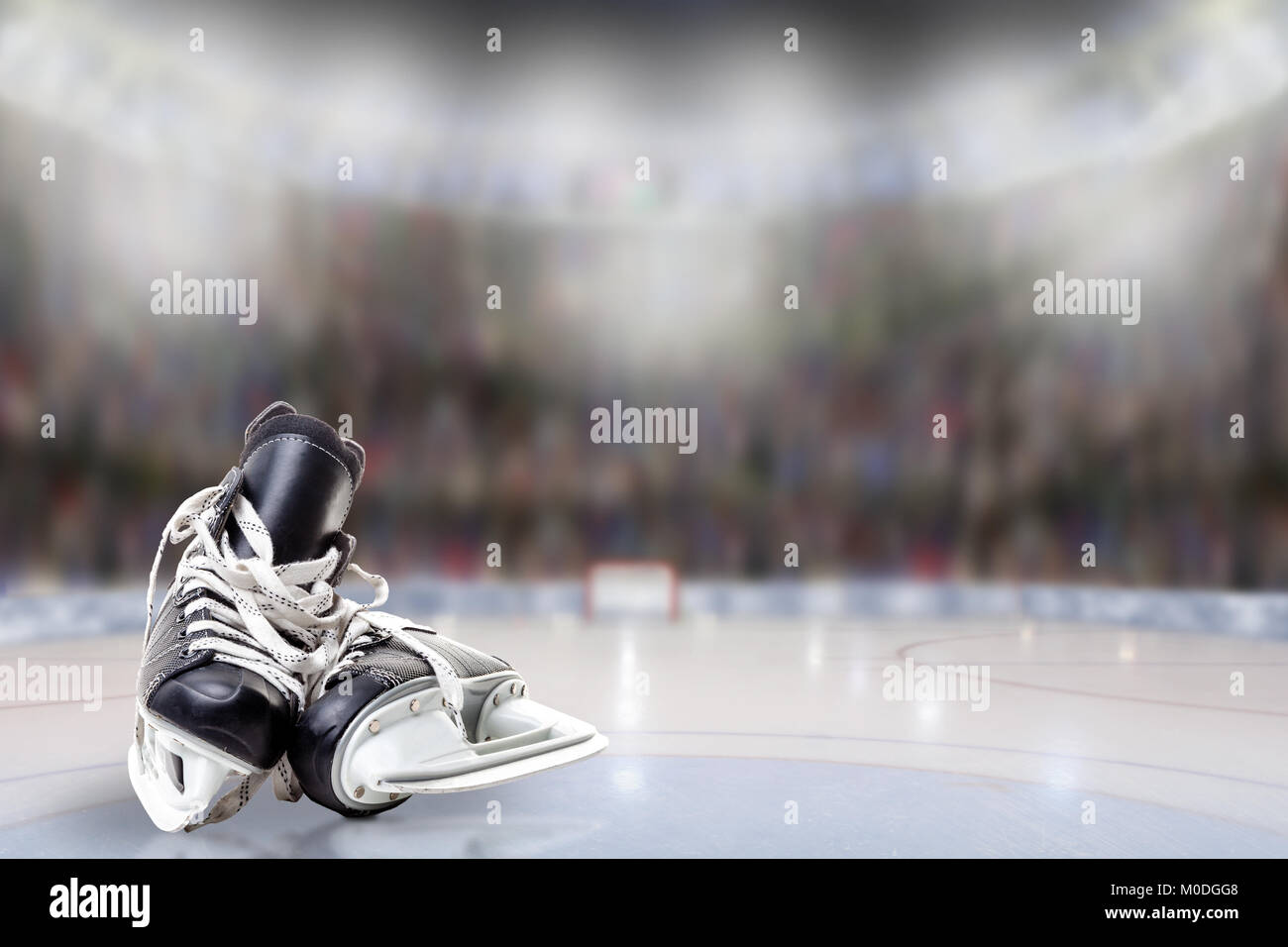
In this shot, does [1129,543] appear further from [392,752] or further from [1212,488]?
[392,752]

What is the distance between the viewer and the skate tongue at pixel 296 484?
119cm

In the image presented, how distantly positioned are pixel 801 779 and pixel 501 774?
55cm

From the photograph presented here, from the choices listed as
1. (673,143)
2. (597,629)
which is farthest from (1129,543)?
(673,143)

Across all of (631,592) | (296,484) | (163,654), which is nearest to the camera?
(163,654)

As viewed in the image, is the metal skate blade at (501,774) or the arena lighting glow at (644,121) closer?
the metal skate blade at (501,774)

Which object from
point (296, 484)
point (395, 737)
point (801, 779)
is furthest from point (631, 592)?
point (395, 737)

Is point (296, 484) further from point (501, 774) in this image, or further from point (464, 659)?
point (501, 774)

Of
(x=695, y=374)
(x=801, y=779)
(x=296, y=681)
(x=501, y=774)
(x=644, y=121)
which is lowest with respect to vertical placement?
(x=801, y=779)

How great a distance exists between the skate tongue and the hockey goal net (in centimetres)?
427

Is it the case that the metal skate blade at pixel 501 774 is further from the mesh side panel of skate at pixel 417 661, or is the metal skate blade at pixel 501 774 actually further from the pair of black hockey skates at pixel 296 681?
the mesh side panel of skate at pixel 417 661

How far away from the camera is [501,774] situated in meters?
1.08

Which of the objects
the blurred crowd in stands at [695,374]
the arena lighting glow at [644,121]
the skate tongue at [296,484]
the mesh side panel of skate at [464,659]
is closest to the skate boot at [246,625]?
the skate tongue at [296,484]

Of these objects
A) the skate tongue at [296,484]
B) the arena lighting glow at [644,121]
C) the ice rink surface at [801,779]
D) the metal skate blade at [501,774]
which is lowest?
the ice rink surface at [801,779]
